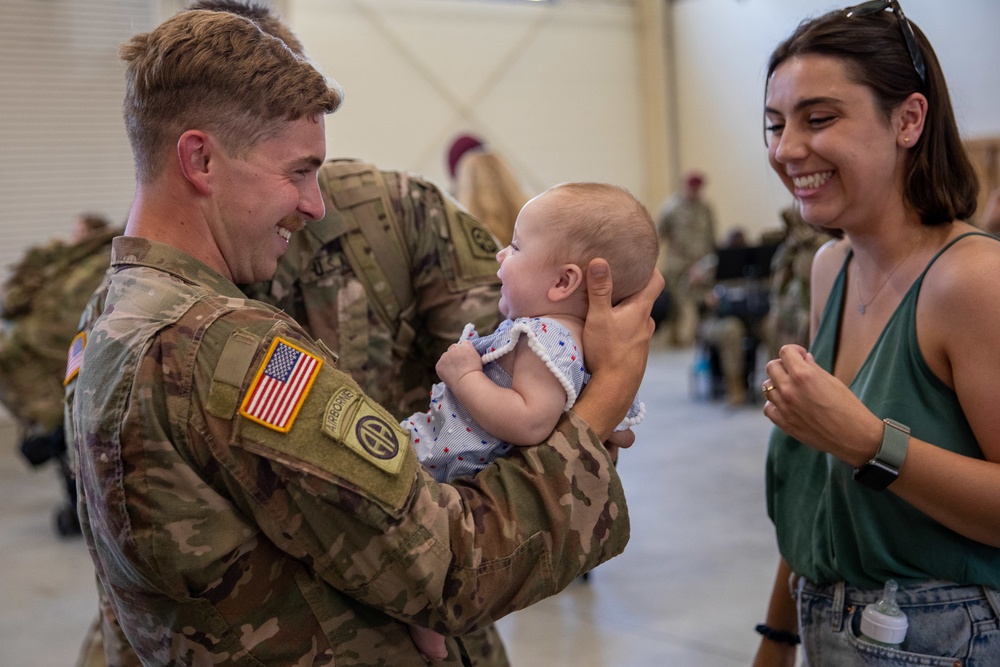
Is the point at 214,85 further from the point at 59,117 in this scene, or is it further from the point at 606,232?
the point at 59,117

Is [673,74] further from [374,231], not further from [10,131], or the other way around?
[374,231]

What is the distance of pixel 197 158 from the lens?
4.19 feet

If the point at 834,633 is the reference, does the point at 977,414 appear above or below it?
above

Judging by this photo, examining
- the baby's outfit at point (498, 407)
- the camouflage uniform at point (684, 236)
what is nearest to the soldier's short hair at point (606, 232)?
the baby's outfit at point (498, 407)

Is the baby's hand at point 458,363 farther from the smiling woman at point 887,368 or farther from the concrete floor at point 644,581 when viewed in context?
the concrete floor at point 644,581

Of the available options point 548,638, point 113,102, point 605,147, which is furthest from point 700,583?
point 605,147

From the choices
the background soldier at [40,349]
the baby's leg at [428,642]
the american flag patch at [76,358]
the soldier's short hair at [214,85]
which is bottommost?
the background soldier at [40,349]

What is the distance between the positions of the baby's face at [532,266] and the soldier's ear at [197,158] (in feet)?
1.66

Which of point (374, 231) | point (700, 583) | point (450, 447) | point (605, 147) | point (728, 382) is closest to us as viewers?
point (450, 447)

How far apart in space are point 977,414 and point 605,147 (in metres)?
12.2

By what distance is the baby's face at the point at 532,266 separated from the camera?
1.51 meters

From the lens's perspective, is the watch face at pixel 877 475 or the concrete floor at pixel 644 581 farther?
the concrete floor at pixel 644 581

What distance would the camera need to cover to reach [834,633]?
1.63 meters

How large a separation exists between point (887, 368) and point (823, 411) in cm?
20
